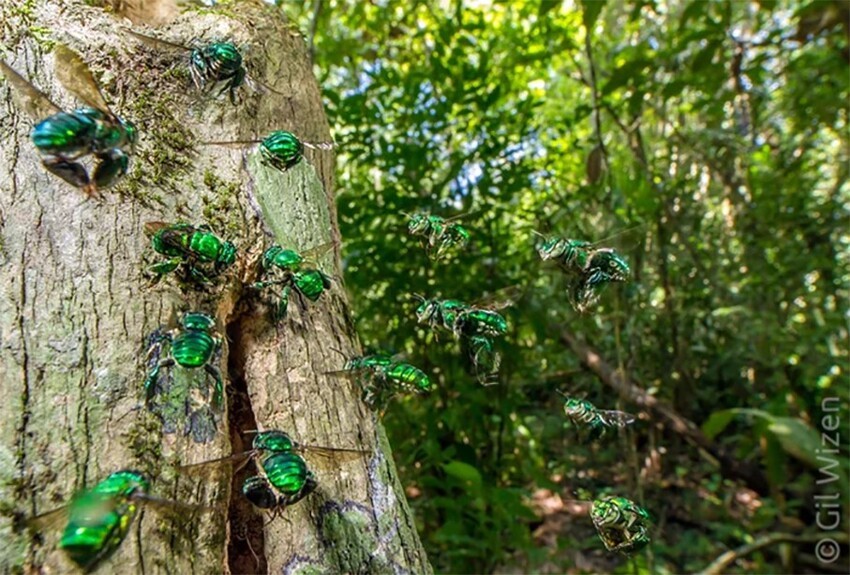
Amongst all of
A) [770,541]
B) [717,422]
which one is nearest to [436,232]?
[770,541]

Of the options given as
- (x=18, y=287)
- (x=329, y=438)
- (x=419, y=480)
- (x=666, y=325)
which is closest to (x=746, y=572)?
(x=666, y=325)

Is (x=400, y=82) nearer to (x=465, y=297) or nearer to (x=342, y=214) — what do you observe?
(x=342, y=214)

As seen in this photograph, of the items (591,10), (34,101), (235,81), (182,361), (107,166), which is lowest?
(182,361)

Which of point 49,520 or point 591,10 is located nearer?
point 49,520

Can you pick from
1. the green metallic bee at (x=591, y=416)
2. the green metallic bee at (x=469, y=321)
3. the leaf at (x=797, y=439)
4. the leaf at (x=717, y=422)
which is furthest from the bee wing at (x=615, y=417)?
the leaf at (x=797, y=439)

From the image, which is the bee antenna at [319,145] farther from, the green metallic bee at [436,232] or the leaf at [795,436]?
the leaf at [795,436]

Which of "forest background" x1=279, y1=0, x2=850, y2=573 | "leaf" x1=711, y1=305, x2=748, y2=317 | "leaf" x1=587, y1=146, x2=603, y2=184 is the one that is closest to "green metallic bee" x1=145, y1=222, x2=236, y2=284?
"forest background" x1=279, y1=0, x2=850, y2=573

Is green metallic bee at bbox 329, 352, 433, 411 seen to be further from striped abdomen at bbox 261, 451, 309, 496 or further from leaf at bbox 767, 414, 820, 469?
leaf at bbox 767, 414, 820, 469

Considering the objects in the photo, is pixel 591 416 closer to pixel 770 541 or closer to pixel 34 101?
pixel 34 101
